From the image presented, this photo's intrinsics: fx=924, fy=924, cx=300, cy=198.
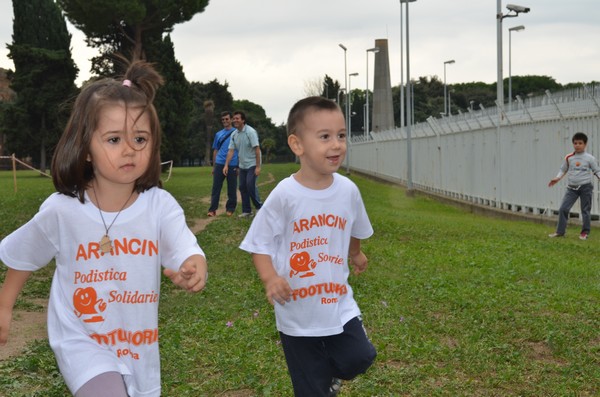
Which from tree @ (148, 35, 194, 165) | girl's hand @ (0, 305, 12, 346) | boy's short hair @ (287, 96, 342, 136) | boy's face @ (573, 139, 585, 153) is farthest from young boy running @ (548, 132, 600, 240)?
tree @ (148, 35, 194, 165)

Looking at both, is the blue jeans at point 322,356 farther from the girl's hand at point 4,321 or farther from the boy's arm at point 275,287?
the girl's hand at point 4,321

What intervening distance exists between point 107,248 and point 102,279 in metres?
0.12

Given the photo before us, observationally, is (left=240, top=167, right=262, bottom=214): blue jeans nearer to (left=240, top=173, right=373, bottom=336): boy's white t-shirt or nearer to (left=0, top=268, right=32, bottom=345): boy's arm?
(left=240, top=173, right=373, bottom=336): boy's white t-shirt

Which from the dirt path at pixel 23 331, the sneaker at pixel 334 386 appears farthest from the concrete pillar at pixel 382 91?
the sneaker at pixel 334 386

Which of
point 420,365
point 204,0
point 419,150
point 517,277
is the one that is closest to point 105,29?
point 204,0

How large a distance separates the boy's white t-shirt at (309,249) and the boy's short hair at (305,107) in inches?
11.6

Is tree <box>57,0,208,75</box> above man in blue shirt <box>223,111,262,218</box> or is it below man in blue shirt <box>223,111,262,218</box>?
above

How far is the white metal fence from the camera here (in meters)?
19.3

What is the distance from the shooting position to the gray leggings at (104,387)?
3.37 metres

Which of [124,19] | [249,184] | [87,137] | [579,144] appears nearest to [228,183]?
[249,184]

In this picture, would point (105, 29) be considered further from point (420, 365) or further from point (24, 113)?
point (420, 365)

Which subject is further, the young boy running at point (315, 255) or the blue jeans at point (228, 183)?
the blue jeans at point (228, 183)

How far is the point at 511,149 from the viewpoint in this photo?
23.0m

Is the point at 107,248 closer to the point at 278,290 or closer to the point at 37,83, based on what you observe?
the point at 278,290
